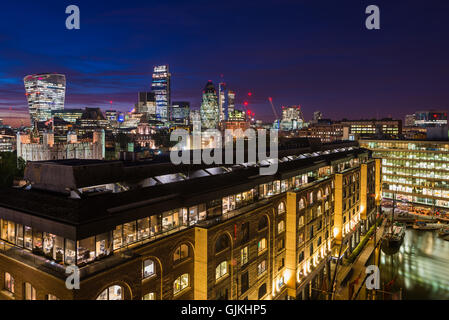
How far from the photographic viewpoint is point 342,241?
177 feet

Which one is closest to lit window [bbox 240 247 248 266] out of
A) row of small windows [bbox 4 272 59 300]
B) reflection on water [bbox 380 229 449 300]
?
row of small windows [bbox 4 272 59 300]

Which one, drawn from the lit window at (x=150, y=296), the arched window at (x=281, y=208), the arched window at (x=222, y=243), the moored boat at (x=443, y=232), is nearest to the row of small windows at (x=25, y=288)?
the lit window at (x=150, y=296)

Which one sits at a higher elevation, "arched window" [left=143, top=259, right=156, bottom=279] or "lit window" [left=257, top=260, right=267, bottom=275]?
"arched window" [left=143, top=259, right=156, bottom=279]

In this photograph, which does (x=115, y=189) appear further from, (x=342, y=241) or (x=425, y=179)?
(x=425, y=179)

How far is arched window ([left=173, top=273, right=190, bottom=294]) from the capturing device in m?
22.8

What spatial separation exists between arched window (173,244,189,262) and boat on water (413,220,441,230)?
7551 centimetres

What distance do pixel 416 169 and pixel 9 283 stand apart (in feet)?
343

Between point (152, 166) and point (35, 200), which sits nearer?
point (35, 200)

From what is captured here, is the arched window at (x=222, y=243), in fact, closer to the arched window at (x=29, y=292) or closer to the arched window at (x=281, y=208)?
the arched window at (x=281, y=208)

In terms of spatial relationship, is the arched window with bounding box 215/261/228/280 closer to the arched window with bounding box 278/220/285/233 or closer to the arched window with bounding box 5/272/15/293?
the arched window with bounding box 278/220/285/233

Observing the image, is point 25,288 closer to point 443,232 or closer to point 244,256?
point 244,256

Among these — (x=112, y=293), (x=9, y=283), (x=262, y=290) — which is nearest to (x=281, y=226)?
(x=262, y=290)
